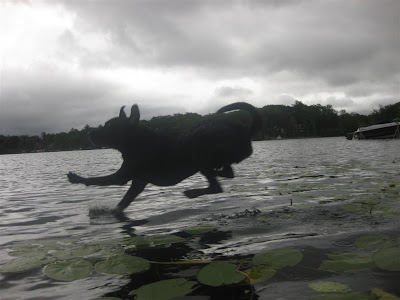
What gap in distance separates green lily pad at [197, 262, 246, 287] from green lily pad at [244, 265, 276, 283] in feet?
0.33

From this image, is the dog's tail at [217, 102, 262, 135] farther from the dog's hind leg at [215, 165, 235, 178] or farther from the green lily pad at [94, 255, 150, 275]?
the green lily pad at [94, 255, 150, 275]

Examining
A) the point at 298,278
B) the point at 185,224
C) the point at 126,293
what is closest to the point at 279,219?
the point at 185,224

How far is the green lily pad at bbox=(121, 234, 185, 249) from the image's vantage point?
4438 millimetres

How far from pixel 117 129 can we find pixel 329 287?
4.51 meters

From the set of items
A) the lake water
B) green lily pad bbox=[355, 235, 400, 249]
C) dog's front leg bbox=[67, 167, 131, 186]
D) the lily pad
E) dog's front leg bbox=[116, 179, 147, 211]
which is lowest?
the lake water

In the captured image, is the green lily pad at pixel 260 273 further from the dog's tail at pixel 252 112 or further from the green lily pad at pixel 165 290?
the dog's tail at pixel 252 112

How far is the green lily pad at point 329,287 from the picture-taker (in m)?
2.65

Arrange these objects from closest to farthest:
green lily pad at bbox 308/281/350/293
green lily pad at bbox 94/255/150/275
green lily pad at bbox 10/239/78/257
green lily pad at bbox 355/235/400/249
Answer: green lily pad at bbox 308/281/350/293, green lily pad at bbox 94/255/150/275, green lily pad at bbox 355/235/400/249, green lily pad at bbox 10/239/78/257

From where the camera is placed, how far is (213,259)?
3.79 m

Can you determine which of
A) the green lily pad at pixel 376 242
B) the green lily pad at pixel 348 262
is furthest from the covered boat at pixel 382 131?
the green lily pad at pixel 348 262

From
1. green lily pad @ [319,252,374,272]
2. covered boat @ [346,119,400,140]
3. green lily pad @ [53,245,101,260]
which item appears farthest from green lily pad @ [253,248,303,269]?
covered boat @ [346,119,400,140]

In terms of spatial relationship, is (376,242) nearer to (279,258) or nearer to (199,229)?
(279,258)

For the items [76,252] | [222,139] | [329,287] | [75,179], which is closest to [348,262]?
[329,287]

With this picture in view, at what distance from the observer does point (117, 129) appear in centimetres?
609
